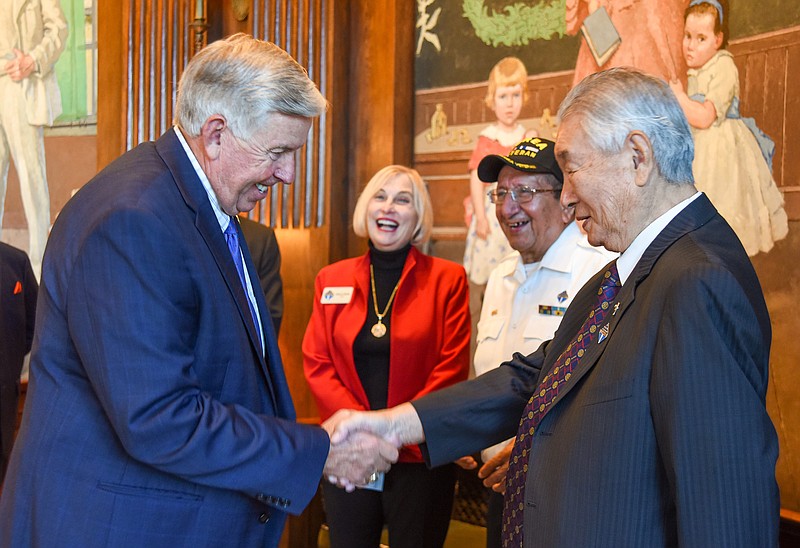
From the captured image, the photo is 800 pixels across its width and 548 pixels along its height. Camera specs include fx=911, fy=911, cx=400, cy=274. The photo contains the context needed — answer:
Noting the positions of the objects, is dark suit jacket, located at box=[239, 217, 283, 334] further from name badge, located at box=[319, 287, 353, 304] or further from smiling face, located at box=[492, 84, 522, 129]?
smiling face, located at box=[492, 84, 522, 129]

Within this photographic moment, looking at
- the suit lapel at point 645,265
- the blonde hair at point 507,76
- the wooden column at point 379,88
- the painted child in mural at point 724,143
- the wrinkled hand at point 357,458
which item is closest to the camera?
the suit lapel at point 645,265

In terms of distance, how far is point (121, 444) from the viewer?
1.90 m

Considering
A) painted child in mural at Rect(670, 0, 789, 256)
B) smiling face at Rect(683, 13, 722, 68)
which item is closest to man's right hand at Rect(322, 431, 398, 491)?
painted child in mural at Rect(670, 0, 789, 256)

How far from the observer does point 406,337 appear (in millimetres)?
3789

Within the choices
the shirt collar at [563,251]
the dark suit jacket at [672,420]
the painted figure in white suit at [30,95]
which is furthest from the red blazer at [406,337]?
the painted figure in white suit at [30,95]

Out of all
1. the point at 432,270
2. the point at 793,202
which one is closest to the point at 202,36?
the point at 432,270

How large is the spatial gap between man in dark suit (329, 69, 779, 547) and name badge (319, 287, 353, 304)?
1.88 meters

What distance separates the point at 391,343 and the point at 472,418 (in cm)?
130

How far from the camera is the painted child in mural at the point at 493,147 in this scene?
460cm

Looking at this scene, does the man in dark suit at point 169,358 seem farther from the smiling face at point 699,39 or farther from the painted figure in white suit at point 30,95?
the painted figure in white suit at point 30,95

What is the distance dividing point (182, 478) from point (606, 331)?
3.10 ft

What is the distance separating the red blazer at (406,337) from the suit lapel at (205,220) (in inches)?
67.3

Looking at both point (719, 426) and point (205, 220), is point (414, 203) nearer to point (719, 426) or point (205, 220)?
point (205, 220)

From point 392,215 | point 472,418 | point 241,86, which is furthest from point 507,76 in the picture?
point 241,86
